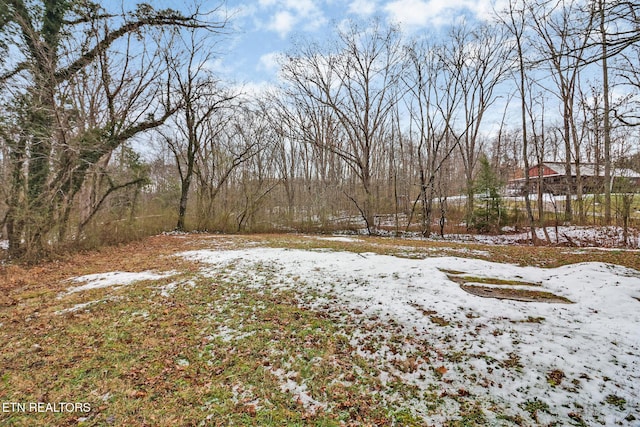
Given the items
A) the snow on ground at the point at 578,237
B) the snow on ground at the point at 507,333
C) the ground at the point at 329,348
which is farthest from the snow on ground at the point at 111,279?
the snow on ground at the point at 578,237

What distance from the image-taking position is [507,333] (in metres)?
3.13

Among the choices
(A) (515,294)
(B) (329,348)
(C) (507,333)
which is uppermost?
(A) (515,294)

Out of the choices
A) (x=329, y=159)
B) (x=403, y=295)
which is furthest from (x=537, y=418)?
(x=329, y=159)

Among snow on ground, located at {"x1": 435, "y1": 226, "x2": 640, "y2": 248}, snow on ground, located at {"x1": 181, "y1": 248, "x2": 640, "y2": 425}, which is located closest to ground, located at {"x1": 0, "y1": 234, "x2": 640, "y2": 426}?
snow on ground, located at {"x1": 181, "y1": 248, "x2": 640, "y2": 425}

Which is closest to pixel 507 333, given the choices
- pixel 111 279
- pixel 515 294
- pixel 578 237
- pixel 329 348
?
pixel 515 294

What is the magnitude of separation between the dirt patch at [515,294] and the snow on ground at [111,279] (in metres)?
5.87

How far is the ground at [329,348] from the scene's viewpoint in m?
2.21

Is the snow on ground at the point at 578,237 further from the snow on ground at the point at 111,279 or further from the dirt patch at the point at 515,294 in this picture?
the snow on ground at the point at 111,279

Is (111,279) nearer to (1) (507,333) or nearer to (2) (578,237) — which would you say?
(1) (507,333)

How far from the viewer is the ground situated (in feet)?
7.27

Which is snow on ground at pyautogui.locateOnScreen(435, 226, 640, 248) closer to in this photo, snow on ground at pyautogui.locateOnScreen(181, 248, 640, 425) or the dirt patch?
snow on ground at pyautogui.locateOnScreen(181, 248, 640, 425)

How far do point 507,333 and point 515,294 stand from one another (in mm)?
1399

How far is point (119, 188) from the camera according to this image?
9422 millimetres

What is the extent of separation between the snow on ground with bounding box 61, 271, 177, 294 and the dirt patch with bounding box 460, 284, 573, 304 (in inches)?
231
